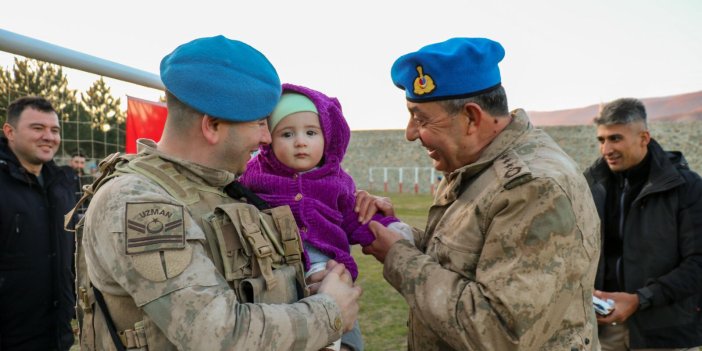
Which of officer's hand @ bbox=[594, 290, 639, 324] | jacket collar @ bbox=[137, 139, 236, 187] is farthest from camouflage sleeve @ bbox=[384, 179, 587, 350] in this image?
officer's hand @ bbox=[594, 290, 639, 324]

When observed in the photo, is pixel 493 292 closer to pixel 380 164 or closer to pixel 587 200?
pixel 587 200

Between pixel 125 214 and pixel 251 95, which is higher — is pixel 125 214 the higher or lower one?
the lower one

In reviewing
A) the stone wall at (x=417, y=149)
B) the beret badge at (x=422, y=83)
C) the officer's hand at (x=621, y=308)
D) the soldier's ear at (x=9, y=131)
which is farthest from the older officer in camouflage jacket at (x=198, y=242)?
the stone wall at (x=417, y=149)

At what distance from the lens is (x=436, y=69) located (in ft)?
7.25

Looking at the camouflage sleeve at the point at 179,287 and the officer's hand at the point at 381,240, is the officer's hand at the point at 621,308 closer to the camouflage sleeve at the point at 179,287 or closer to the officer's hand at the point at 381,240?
the officer's hand at the point at 381,240

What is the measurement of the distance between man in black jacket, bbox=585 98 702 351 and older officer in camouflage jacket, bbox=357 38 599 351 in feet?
5.77

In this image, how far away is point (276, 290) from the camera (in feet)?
6.28

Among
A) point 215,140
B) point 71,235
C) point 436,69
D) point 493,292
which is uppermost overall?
point 436,69

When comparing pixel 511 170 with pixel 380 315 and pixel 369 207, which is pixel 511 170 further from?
pixel 380 315

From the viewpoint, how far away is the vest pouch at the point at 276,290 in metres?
1.85

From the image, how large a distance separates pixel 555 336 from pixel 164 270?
1.50 m

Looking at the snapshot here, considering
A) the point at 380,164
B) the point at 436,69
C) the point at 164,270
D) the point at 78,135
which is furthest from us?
the point at 380,164

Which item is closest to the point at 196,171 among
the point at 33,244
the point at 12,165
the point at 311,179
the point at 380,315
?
the point at 311,179

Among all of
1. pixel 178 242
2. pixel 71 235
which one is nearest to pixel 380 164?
pixel 71 235
